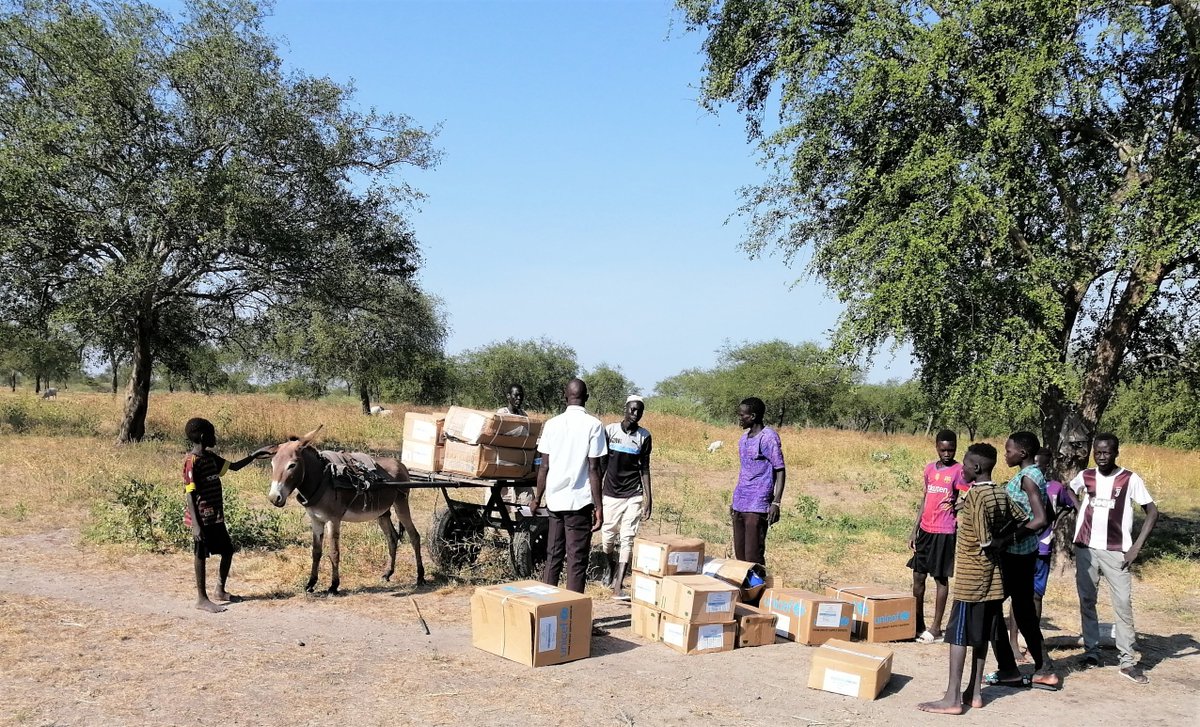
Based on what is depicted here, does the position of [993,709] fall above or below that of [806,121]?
below

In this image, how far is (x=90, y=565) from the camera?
30.8ft

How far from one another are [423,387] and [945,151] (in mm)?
50464

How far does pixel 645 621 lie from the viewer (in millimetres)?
7379

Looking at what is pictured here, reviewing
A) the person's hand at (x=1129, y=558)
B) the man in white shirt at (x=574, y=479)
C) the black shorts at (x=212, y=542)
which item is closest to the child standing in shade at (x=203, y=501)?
the black shorts at (x=212, y=542)

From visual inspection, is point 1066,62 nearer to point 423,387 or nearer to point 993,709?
point 993,709

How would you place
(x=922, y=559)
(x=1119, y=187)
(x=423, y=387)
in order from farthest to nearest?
(x=423, y=387), (x=1119, y=187), (x=922, y=559)

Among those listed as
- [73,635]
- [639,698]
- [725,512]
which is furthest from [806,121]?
[73,635]

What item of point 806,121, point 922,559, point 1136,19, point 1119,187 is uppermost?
point 1136,19

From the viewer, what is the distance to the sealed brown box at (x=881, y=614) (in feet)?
24.8

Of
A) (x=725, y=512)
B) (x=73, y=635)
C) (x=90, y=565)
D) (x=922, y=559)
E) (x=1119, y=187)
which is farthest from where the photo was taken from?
(x=725, y=512)

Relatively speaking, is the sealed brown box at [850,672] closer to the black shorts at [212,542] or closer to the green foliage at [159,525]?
the black shorts at [212,542]

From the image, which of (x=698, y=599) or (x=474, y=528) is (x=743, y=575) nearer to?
(x=698, y=599)

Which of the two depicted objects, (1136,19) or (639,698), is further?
(1136,19)

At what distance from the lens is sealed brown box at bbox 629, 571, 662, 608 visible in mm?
7305
